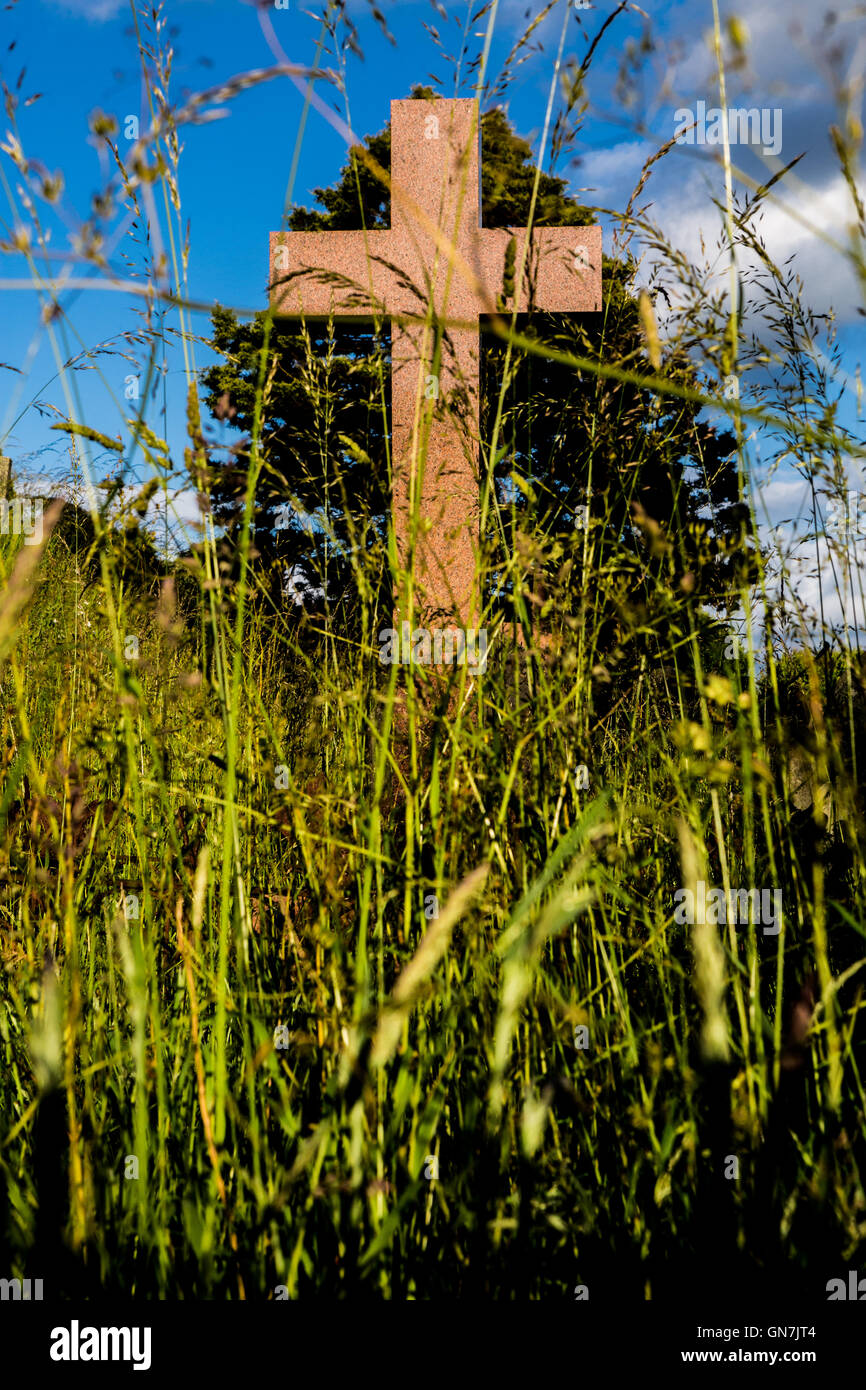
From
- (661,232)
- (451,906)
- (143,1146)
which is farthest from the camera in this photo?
(661,232)

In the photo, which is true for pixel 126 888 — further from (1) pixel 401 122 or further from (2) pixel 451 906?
(1) pixel 401 122

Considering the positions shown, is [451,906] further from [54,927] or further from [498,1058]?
[54,927]

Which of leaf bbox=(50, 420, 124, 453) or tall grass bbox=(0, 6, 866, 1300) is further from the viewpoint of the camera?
leaf bbox=(50, 420, 124, 453)

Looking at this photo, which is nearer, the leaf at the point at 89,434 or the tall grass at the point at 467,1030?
the tall grass at the point at 467,1030

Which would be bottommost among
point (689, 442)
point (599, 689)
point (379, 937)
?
point (379, 937)

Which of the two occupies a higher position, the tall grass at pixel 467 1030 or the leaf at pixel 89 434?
the leaf at pixel 89 434

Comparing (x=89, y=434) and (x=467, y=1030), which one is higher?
(x=89, y=434)

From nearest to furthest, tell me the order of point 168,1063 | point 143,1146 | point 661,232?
1. point 143,1146
2. point 661,232
3. point 168,1063

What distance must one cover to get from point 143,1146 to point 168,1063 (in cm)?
60

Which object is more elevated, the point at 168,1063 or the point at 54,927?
the point at 54,927

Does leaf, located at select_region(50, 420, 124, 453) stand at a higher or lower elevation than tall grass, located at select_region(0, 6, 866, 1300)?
higher
